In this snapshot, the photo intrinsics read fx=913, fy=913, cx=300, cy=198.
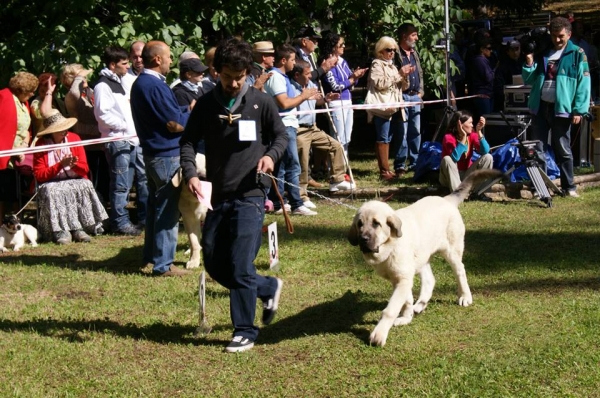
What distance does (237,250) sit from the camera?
6051 millimetres

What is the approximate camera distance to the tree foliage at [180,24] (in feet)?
39.6

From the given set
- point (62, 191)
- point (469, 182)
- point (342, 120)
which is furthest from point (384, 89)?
point (469, 182)

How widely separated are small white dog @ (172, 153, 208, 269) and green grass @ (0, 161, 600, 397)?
501mm

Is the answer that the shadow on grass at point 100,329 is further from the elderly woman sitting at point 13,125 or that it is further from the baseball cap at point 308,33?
the baseball cap at point 308,33

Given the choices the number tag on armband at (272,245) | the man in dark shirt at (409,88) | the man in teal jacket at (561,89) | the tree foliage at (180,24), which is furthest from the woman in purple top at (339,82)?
the number tag on armband at (272,245)

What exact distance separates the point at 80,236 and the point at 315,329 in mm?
4452

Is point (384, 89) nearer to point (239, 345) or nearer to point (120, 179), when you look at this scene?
point (120, 179)

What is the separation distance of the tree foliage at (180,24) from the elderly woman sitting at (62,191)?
2.03 metres

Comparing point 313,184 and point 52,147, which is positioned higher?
point 52,147

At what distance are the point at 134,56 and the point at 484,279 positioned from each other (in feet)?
17.0

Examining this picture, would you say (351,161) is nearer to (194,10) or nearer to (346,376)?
(194,10)

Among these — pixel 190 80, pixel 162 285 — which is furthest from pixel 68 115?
pixel 162 285

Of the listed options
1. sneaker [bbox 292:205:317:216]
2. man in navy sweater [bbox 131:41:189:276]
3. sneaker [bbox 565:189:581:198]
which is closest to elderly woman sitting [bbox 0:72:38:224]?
man in navy sweater [bbox 131:41:189:276]

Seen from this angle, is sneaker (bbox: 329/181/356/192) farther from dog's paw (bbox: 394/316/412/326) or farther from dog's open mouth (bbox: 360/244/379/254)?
dog's open mouth (bbox: 360/244/379/254)
